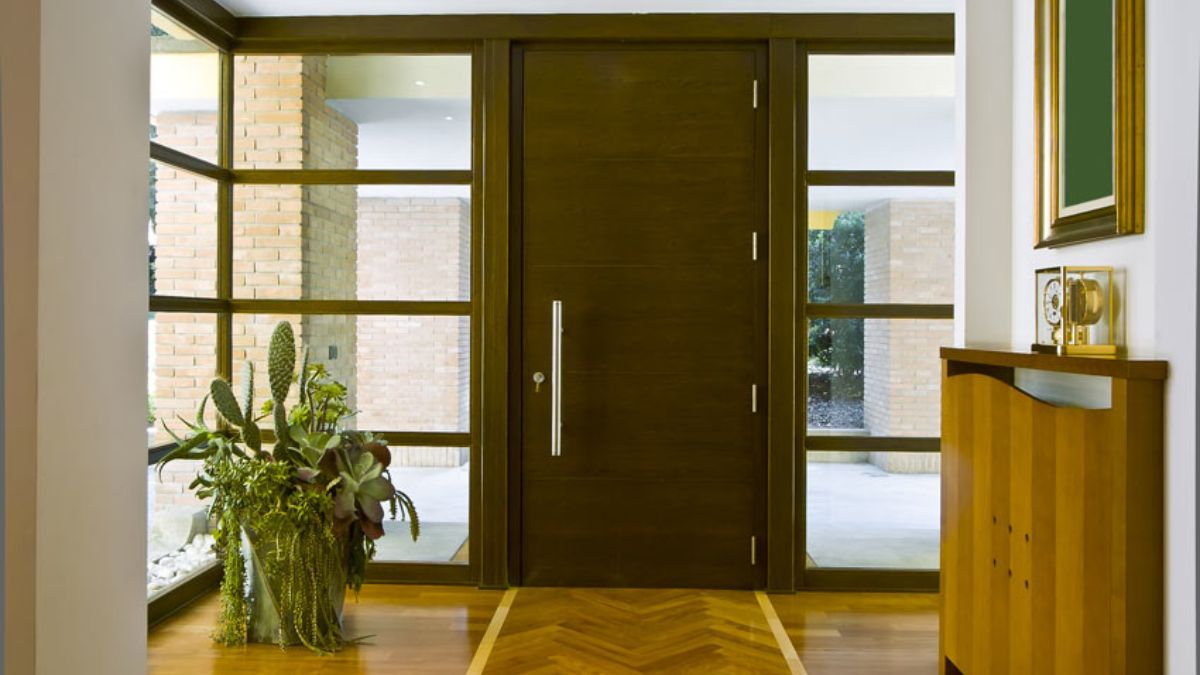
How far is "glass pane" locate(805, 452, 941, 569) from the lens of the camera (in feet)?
13.2

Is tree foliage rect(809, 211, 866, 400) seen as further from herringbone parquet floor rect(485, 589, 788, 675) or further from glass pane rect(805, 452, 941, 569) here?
herringbone parquet floor rect(485, 589, 788, 675)

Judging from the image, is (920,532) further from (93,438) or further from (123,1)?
(123,1)

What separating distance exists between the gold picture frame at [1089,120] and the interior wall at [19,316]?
2526mm

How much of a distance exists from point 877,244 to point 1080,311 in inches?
70.8

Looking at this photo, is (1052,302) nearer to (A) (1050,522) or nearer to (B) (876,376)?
(A) (1050,522)

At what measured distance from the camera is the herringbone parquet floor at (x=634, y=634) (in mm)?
3145

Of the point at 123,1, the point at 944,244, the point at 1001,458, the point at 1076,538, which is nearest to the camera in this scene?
the point at 1076,538

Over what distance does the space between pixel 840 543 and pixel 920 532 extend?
369 millimetres

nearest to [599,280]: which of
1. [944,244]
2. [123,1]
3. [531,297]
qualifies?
[531,297]

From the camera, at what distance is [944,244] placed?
13.1ft

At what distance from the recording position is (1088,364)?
6.41 ft

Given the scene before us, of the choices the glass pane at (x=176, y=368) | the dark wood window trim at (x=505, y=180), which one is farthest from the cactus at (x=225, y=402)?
Answer: the dark wood window trim at (x=505, y=180)

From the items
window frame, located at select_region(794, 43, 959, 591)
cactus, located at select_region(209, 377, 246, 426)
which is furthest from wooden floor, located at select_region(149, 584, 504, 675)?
window frame, located at select_region(794, 43, 959, 591)

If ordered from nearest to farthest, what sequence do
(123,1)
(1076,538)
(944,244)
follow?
(1076,538) < (123,1) < (944,244)
